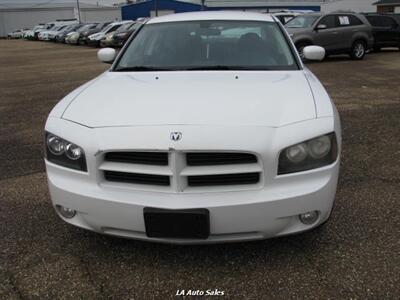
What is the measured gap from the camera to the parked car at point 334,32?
628 inches

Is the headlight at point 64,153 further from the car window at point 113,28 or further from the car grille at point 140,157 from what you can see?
the car window at point 113,28

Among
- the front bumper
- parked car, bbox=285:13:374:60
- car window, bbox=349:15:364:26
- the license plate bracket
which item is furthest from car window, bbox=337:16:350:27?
the license plate bracket

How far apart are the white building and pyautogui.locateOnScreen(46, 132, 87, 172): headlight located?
269ft

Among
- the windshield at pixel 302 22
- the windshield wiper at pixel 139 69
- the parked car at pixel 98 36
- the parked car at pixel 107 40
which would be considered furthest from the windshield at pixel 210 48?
the parked car at pixel 98 36

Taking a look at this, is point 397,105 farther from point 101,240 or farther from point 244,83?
point 101,240

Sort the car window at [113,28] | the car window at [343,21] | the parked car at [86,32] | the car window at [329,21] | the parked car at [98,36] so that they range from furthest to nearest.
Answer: the parked car at [86,32], the car window at [113,28], the parked car at [98,36], the car window at [343,21], the car window at [329,21]

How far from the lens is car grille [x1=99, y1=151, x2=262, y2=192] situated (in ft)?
9.43

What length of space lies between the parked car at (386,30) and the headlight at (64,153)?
1884cm

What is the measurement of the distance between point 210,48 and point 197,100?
4.19 feet

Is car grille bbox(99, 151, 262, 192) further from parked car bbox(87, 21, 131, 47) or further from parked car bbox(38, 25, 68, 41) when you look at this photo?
parked car bbox(38, 25, 68, 41)

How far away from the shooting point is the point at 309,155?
9.80ft

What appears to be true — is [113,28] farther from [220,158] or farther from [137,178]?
[220,158]

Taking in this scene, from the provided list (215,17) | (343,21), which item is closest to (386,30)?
(343,21)

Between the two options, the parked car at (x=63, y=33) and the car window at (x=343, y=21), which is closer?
the car window at (x=343, y=21)
